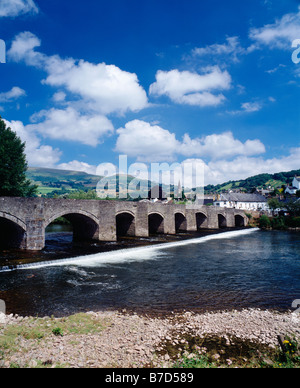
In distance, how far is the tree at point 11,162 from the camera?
28.8 meters

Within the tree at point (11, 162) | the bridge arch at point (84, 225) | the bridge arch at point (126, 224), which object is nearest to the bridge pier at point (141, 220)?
the bridge arch at point (126, 224)

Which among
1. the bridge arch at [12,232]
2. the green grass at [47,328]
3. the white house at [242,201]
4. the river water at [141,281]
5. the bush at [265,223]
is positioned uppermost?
the white house at [242,201]

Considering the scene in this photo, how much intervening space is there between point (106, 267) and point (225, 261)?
34.0 feet

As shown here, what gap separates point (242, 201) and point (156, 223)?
62.8 metres

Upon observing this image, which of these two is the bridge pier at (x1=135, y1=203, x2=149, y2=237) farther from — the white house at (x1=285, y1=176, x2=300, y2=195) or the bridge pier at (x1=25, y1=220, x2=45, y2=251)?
the white house at (x1=285, y1=176, x2=300, y2=195)

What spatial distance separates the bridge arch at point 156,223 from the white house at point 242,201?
189 ft

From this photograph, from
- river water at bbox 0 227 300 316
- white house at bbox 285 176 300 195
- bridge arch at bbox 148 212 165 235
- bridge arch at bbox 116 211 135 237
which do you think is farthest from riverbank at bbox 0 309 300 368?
white house at bbox 285 176 300 195

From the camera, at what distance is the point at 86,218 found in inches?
1036

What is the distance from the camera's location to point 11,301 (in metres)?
10.7

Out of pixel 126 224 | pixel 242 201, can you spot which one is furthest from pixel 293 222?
pixel 126 224

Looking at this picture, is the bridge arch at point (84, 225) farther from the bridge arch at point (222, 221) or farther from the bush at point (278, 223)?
the bush at point (278, 223)

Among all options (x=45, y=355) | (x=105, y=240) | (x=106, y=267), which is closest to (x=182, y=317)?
(x=45, y=355)

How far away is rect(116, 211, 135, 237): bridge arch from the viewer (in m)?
31.5
